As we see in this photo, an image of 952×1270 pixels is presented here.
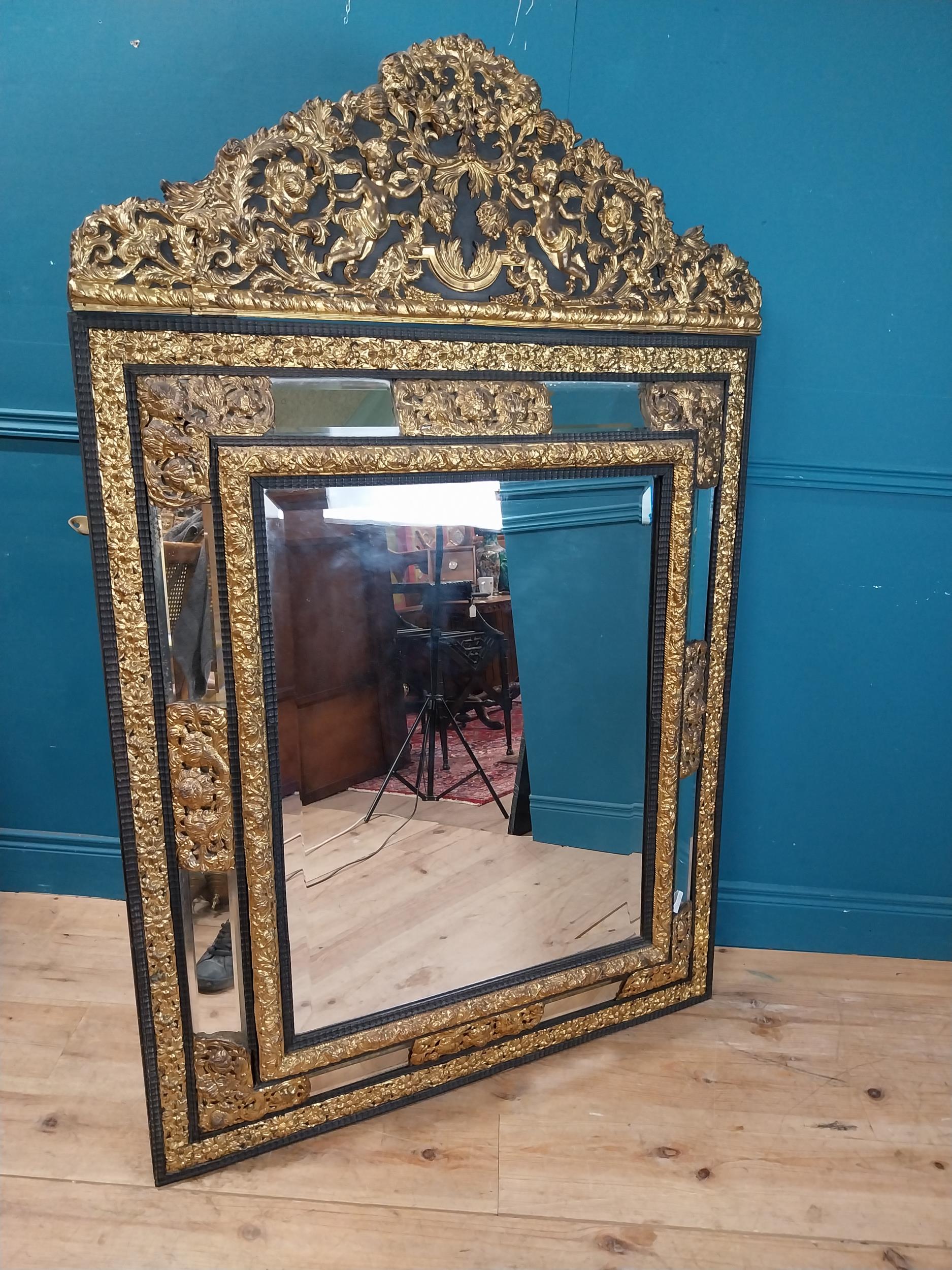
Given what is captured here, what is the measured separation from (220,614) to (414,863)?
587 millimetres

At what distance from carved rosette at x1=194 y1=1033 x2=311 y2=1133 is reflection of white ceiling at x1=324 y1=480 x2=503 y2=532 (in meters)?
0.90

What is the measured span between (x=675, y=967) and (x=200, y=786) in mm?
1101

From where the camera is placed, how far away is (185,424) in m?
1.25

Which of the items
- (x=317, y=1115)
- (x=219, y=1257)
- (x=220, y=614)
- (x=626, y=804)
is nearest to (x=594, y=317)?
(x=220, y=614)

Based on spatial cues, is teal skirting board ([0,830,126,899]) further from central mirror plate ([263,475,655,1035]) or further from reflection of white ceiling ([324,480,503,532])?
reflection of white ceiling ([324,480,503,532])

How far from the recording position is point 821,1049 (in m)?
1.80

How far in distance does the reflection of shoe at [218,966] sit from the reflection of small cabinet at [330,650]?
0.83 feet

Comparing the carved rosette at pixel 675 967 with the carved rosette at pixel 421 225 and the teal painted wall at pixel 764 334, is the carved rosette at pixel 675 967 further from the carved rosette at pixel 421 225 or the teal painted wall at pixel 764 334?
the carved rosette at pixel 421 225

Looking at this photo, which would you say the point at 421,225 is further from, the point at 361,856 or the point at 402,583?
the point at 361,856

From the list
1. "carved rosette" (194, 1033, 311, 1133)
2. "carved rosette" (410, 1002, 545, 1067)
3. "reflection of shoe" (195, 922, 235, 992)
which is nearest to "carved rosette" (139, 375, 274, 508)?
"reflection of shoe" (195, 922, 235, 992)

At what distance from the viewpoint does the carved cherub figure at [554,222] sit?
4.69ft

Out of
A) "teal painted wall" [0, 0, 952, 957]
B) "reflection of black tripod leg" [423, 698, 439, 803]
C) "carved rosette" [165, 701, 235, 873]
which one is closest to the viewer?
"carved rosette" [165, 701, 235, 873]

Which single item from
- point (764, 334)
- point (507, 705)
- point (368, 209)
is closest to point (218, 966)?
point (507, 705)

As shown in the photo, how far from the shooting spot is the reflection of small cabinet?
4.51 ft
